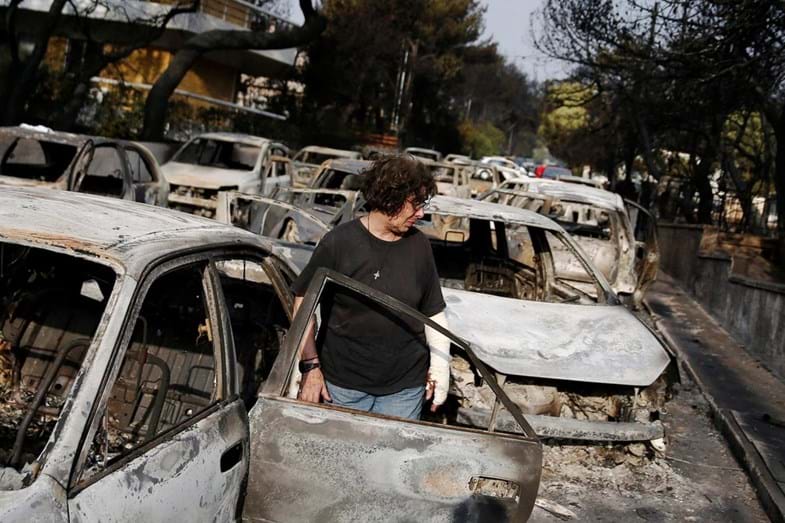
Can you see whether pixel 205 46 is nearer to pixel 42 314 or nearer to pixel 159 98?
pixel 159 98

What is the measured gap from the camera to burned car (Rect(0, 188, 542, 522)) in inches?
106

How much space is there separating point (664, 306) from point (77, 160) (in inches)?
390

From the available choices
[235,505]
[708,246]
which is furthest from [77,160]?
[708,246]

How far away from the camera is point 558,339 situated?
643cm

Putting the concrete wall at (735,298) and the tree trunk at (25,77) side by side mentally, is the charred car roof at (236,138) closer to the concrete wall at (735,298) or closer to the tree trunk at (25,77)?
the tree trunk at (25,77)

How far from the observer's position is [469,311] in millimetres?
6711

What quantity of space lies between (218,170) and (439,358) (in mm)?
12796

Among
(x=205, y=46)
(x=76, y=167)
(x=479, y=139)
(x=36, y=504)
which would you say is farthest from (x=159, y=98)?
(x=479, y=139)

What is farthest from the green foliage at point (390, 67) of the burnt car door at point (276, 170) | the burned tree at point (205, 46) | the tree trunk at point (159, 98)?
the burnt car door at point (276, 170)

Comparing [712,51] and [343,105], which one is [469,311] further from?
[343,105]

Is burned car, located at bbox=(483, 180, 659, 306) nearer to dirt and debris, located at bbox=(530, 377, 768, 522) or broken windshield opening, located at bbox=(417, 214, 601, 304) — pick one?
broken windshield opening, located at bbox=(417, 214, 601, 304)

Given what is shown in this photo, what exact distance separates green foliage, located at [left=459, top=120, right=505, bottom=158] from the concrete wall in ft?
143

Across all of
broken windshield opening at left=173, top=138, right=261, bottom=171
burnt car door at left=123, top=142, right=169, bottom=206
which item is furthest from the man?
broken windshield opening at left=173, top=138, right=261, bottom=171

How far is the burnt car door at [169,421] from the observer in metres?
2.68
